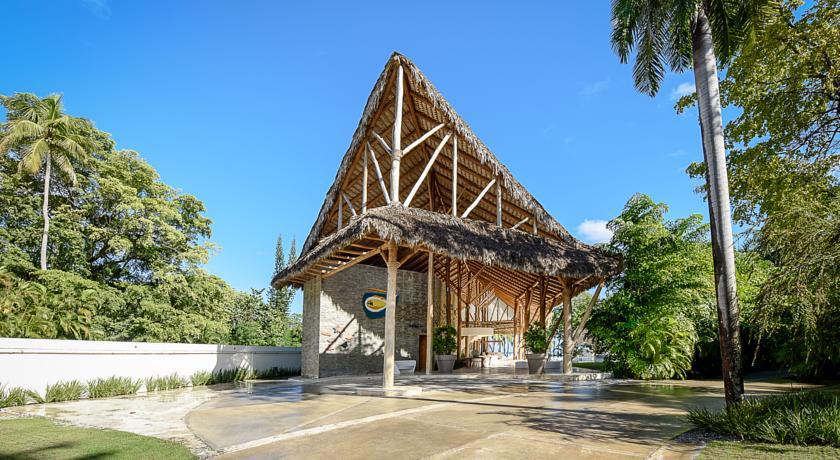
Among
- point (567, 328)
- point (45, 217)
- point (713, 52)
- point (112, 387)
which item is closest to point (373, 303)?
point (567, 328)

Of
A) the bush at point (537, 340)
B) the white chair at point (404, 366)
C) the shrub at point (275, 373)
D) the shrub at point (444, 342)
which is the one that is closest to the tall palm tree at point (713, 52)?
the bush at point (537, 340)

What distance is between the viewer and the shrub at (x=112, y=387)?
32.9ft

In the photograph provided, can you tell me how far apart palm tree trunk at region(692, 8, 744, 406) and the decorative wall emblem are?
10.6m

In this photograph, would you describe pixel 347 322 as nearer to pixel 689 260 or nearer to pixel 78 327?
pixel 78 327

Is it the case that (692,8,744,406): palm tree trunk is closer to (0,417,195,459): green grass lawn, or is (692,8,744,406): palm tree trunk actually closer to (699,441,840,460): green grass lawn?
(699,441,840,460): green grass lawn

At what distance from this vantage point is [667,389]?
9.90 m

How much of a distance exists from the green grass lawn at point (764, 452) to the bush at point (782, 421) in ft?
0.55

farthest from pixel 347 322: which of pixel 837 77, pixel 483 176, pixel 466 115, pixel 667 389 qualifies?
pixel 837 77

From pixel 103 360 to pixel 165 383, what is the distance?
1592 millimetres

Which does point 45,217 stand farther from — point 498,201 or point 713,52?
point 713,52

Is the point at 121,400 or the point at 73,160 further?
the point at 73,160

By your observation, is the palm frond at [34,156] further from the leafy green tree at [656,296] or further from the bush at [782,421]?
the bush at [782,421]

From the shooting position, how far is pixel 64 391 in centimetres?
943

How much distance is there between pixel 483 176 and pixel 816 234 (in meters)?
8.83
